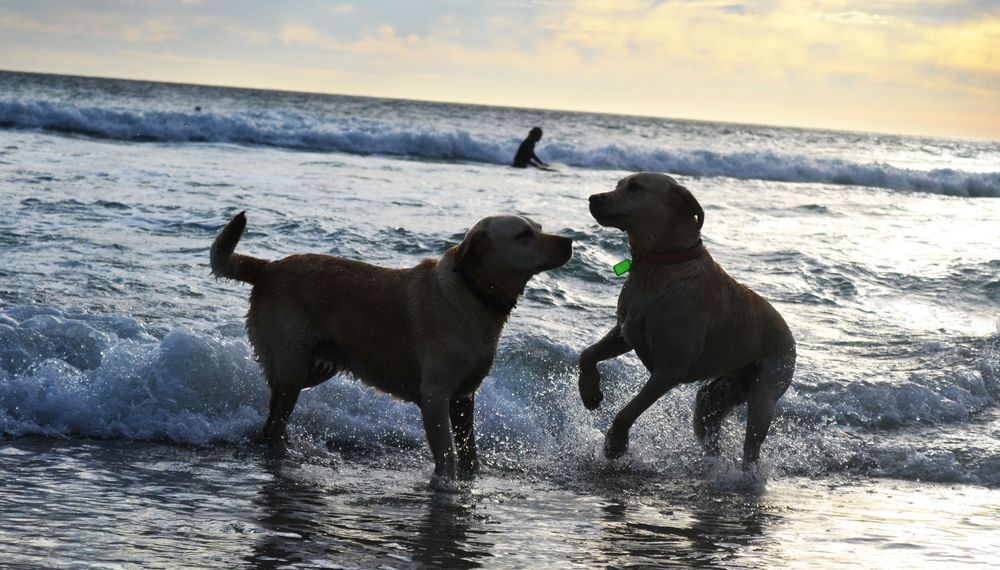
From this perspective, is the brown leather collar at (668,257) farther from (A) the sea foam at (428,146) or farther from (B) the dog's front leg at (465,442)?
(A) the sea foam at (428,146)

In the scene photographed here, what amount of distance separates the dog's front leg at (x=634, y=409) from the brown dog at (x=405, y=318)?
32.9 inches

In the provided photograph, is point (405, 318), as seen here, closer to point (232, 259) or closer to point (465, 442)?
point (465, 442)

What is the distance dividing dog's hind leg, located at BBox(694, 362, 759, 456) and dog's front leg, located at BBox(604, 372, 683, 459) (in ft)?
2.14

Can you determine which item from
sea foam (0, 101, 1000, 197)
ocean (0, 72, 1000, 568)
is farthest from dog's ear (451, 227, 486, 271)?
sea foam (0, 101, 1000, 197)

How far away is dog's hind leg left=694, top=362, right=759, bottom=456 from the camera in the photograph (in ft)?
22.7

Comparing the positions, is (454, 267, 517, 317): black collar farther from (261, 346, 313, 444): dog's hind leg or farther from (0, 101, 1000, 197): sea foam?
(0, 101, 1000, 197): sea foam

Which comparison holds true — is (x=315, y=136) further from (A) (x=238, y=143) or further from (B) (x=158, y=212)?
(B) (x=158, y=212)

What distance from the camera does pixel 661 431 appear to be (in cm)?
744

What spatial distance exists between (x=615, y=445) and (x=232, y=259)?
8.24 feet

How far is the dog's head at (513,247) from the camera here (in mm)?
5711

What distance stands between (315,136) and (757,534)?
3219 centimetres

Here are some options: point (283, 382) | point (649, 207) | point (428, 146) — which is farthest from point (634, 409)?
point (428, 146)

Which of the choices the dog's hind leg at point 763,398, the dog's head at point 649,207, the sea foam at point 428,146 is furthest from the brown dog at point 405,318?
the sea foam at point 428,146

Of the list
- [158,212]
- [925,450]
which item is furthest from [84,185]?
[925,450]
